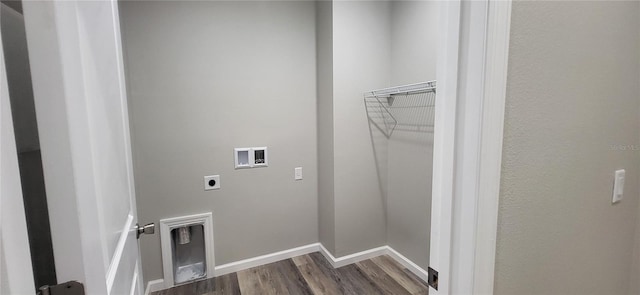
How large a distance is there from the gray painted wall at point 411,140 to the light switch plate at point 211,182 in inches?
59.7

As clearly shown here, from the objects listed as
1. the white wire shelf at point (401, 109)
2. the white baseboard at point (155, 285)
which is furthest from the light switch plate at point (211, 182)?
the white wire shelf at point (401, 109)

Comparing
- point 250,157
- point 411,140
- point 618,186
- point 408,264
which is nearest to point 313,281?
point 408,264

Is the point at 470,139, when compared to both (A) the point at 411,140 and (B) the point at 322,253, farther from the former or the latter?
(B) the point at 322,253

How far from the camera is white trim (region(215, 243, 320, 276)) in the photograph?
2.36 metres

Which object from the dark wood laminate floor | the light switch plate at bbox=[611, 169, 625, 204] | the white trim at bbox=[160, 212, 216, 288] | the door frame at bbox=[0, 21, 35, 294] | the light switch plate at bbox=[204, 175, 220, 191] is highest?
the door frame at bbox=[0, 21, 35, 294]

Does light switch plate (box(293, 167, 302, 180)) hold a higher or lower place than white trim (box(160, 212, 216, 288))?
higher

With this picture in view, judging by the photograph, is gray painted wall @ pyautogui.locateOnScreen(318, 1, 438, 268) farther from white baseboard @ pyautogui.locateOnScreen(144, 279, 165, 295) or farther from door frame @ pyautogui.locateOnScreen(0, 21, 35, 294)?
door frame @ pyautogui.locateOnScreen(0, 21, 35, 294)

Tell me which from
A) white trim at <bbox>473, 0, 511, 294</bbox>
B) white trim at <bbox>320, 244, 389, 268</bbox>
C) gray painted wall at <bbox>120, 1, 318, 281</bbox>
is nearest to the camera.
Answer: white trim at <bbox>473, 0, 511, 294</bbox>

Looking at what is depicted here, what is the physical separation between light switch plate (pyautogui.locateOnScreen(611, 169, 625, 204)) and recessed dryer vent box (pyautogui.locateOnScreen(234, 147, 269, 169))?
2.05 metres

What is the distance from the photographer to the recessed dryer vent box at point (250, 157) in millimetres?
2311

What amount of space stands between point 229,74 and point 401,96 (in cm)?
142

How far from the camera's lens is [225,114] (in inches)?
87.9

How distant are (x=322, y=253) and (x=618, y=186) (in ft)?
7.08

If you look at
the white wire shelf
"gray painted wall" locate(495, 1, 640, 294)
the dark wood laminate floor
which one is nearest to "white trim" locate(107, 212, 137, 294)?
"gray painted wall" locate(495, 1, 640, 294)
